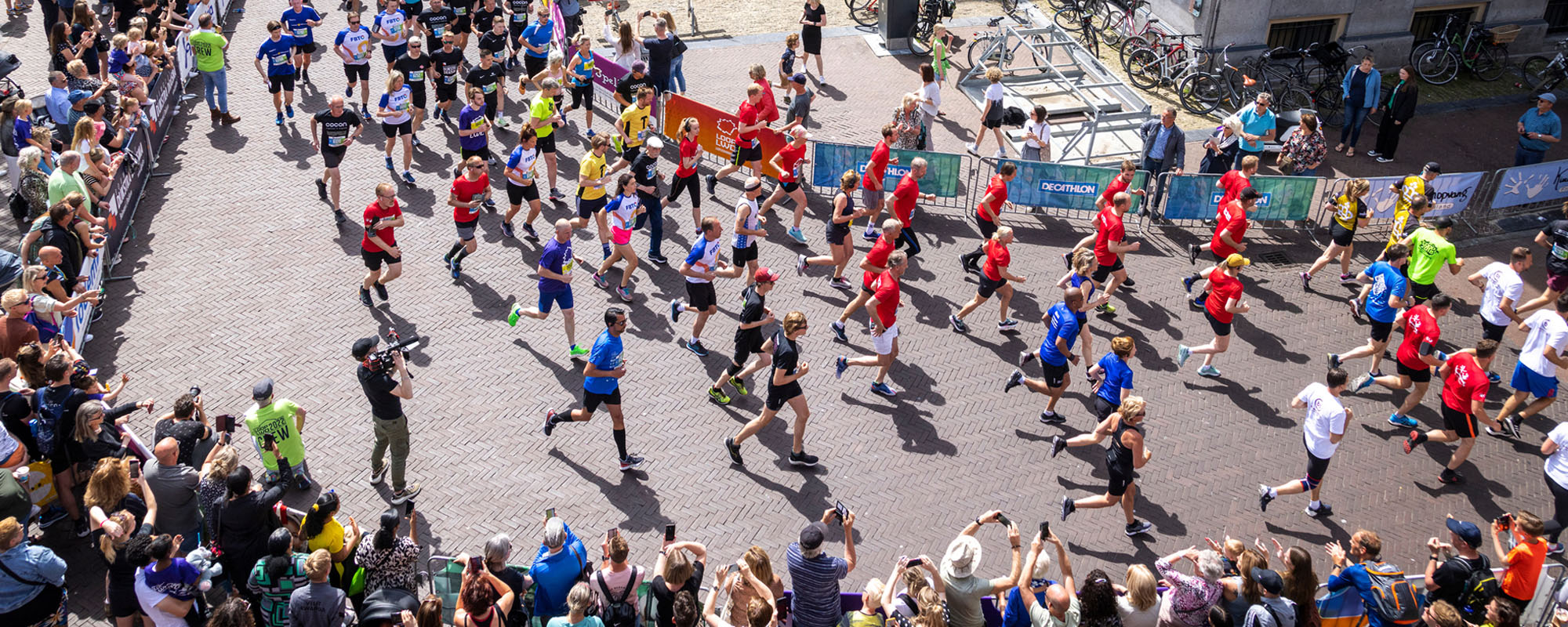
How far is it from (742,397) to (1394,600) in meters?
6.16

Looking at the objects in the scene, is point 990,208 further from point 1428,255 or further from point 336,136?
point 336,136

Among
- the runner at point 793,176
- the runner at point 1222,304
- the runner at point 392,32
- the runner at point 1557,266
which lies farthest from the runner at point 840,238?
the runner at point 392,32

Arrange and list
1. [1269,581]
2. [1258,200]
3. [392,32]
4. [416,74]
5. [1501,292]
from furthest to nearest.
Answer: [392,32] < [416,74] < [1258,200] < [1501,292] < [1269,581]

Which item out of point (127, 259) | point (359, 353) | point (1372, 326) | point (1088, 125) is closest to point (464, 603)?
point (359, 353)

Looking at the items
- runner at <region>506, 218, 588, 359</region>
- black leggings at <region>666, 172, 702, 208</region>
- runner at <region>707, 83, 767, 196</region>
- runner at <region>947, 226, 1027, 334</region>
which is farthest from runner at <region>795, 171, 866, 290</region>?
runner at <region>506, 218, 588, 359</region>

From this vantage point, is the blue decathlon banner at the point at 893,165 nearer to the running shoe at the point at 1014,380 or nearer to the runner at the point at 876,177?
the runner at the point at 876,177

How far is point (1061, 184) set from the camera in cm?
1557

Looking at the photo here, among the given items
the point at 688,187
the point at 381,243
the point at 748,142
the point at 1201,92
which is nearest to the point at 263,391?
the point at 381,243

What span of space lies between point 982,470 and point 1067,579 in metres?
2.90

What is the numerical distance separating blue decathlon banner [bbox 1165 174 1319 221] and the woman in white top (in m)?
1.77

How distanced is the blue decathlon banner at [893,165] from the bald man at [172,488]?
9317mm

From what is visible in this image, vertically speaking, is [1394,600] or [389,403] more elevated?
[389,403]

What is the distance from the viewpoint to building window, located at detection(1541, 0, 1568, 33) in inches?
852

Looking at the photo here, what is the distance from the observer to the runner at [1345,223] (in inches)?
548
